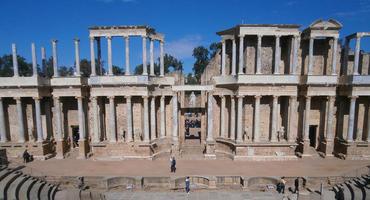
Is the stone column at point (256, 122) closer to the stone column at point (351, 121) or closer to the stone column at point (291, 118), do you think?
the stone column at point (291, 118)

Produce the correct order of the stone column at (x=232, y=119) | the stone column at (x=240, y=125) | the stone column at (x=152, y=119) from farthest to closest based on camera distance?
the stone column at (x=152, y=119) → the stone column at (x=232, y=119) → the stone column at (x=240, y=125)

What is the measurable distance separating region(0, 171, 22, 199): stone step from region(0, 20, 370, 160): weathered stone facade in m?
6.59

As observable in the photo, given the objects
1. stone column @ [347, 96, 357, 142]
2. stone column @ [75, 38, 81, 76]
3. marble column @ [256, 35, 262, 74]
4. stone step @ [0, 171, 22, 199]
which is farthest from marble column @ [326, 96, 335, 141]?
stone step @ [0, 171, 22, 199]

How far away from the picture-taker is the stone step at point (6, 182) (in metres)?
12.7

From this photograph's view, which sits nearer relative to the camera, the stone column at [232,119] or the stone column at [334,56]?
the stone column at [334,56]

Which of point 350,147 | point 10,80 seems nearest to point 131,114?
point 10,80

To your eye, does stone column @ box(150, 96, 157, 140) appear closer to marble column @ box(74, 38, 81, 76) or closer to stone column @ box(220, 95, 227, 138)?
stone column @ box(220, 95, 227, 138)

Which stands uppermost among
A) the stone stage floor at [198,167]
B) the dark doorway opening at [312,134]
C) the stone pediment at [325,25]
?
the stone pediment at [325,25]

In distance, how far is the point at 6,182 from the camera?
14.0 meters

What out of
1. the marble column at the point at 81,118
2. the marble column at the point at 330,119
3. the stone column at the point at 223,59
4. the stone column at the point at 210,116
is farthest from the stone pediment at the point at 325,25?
the marble column at the point at 81,118

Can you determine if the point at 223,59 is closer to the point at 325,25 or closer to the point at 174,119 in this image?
the point at 174,119

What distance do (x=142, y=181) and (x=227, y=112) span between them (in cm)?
1106

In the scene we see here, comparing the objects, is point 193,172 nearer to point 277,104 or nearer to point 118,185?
point 118,185

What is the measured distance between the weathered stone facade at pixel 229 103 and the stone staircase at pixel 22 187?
616cm
